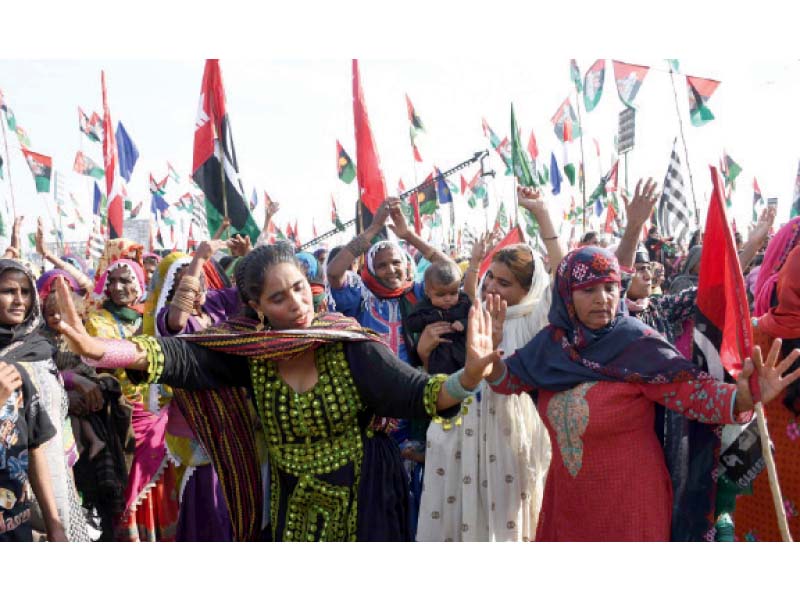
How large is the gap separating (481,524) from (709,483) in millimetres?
953

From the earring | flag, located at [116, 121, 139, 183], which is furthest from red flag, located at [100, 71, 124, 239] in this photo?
the earring

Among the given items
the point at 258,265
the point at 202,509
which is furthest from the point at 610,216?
the point at 258,265

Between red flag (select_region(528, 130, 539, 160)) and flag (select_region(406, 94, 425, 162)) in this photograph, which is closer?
flag (select_region(406, 94, 425, 162))

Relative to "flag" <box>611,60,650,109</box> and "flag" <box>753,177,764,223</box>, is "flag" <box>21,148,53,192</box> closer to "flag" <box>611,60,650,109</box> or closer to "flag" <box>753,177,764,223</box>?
"flag" <box>611,60,650,109</box>

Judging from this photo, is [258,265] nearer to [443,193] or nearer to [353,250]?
[353,250]

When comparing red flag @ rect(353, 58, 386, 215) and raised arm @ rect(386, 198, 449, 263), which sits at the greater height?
red flag @ rect(353, 58, 386, 215)

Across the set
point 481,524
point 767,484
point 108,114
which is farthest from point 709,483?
point 108,114

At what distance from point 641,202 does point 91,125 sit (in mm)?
17291

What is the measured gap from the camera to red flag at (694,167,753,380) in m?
2.16

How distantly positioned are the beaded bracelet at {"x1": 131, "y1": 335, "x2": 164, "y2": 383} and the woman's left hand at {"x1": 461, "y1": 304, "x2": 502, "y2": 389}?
891 millimetres

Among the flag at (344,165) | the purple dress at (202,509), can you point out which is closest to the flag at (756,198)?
the flag at (344,165)

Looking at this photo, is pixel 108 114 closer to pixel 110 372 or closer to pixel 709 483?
pixel 110 372

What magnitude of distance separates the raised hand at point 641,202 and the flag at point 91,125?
55.2 feet

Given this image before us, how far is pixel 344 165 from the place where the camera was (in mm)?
16297
